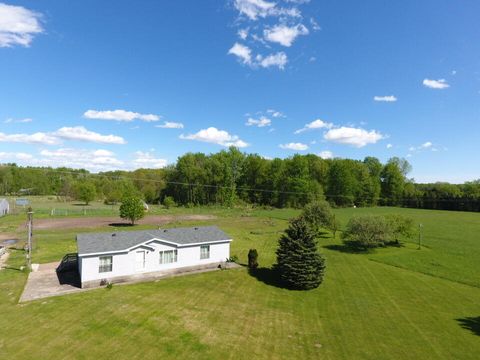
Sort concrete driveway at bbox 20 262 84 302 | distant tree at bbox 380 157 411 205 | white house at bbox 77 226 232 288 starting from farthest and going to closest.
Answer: distant tree at bbox 380 157 411 205
white house at bbox 77 226 232 288
concrete driveway at bbox 20 262 84 302

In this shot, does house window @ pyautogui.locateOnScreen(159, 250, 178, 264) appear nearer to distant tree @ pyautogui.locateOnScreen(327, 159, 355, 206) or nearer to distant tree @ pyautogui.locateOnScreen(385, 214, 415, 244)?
distant tree @ pyautogui.locateOnScreen(385, 214, 415, 244)

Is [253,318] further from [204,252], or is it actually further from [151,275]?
[204,252]

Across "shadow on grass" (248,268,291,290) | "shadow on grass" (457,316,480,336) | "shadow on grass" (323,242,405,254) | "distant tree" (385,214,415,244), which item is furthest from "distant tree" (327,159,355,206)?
"shadow on grass" (457,316,480,336)

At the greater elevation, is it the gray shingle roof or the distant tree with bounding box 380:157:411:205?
the distant tree with bounding box 380:157:411:205

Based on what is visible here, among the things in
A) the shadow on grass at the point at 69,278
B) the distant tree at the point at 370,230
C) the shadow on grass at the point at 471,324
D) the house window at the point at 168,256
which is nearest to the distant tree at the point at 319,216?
the distant tree at the point at 370,230

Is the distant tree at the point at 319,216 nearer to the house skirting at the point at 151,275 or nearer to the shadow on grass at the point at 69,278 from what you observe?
the house skirting at the point at 151,275

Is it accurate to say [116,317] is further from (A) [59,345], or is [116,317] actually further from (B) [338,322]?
(B) [338,322]
